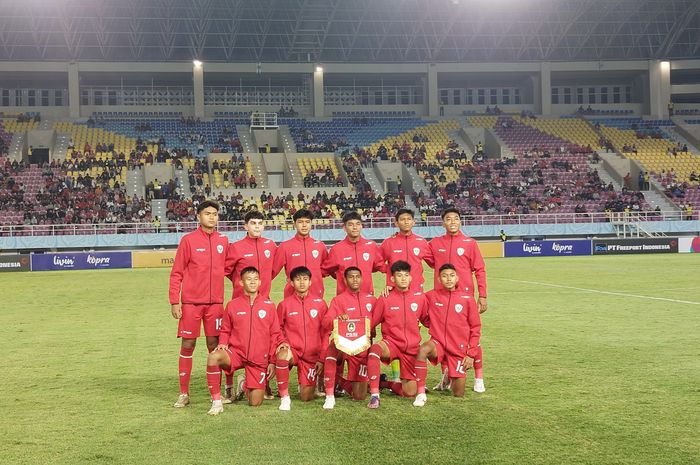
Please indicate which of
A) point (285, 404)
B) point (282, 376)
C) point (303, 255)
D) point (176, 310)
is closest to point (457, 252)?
point (303, 255)

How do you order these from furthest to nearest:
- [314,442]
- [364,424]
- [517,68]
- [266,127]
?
[517,68] → [266,127] → [364,424] → [314,442]

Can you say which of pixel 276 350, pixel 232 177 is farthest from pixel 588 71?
pixel 276 350

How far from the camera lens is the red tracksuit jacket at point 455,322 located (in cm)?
892

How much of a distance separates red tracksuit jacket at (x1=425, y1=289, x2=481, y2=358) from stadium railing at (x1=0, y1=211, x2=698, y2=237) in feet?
110

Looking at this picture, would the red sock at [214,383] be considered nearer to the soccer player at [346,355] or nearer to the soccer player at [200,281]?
the soccer player at [200,281]

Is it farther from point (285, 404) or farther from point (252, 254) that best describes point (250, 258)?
point (285, 404)

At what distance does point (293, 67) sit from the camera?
62438mm

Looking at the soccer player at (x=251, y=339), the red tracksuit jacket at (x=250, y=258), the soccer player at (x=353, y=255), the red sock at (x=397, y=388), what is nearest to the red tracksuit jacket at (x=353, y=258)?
the soccer player at (x=353, y=255)

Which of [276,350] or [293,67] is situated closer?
[276,350]

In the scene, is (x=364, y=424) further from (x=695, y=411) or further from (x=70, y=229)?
(x=70, y=229)

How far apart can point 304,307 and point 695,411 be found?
4.15 m

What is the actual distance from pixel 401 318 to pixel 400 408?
1080 mm

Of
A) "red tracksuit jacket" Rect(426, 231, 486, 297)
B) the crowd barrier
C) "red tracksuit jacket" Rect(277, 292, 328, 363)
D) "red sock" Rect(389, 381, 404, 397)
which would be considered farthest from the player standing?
the crowd barrier

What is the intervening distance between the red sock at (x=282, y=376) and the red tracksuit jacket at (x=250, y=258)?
121cm
